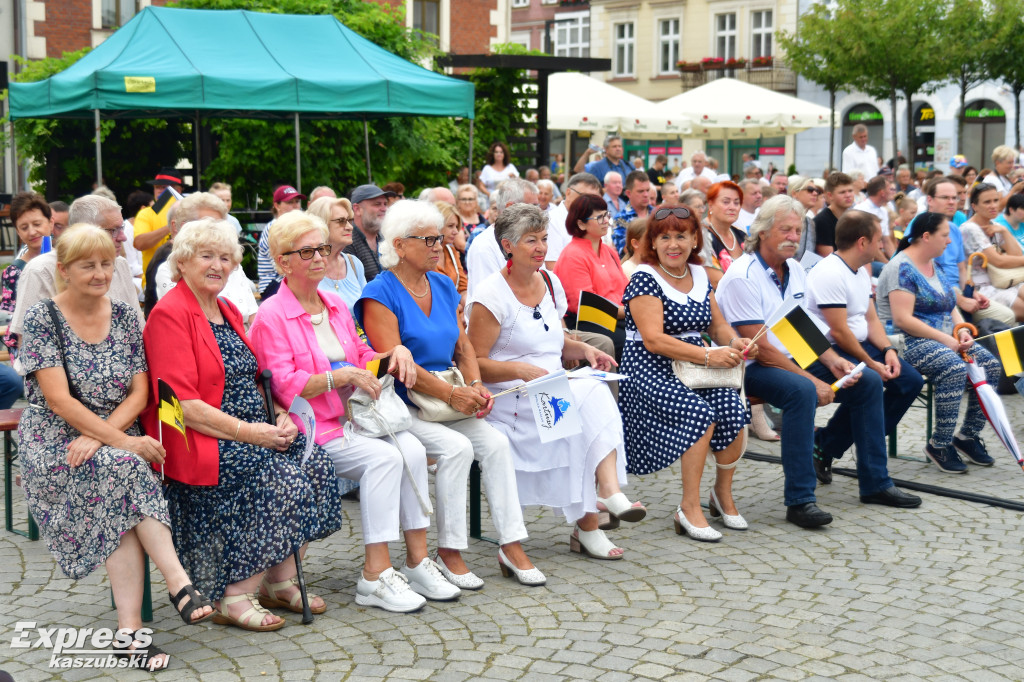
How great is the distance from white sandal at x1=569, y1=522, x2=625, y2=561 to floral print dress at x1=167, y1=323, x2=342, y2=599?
1536 mm

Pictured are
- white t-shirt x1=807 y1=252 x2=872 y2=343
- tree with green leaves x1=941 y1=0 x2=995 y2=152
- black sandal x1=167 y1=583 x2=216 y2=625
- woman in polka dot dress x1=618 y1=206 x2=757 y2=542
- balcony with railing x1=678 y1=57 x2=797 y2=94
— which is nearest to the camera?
black sandal x1=167 y1=583 x2=216 y2=625

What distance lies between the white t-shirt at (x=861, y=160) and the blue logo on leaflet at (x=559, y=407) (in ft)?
43.6

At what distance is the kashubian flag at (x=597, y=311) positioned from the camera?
634 centimetres

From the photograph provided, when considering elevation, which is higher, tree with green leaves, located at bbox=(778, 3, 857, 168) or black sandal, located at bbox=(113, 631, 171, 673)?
tree with green leaves, located at bbox=(778, 3, 857, 168)

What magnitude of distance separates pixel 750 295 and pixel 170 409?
3.29 metres

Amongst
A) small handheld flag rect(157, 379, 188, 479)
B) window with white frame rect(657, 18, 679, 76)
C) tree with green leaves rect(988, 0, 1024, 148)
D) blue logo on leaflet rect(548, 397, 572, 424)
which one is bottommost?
blue logo on leaflet rect(548, 397, 572, 424)

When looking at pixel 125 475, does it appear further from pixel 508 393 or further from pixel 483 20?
pixel 483 20

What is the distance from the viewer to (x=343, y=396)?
501 cm

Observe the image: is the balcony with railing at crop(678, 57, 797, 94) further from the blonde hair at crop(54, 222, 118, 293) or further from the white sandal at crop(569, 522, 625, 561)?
the blonde hair at crop(54, 222, 118, 293)

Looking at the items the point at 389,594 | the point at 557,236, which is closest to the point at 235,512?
the point at 389,594

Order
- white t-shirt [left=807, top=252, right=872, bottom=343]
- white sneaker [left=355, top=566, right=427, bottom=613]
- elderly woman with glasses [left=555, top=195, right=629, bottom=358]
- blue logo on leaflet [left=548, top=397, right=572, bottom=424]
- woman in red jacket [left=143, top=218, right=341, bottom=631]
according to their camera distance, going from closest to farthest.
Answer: woman in red jacket [left=143, top=218, right=341, bottom=631] < white sneaker [left=355, top=566, right=427, bottom=613] < blue logo on leaflet [left=548, top=397, right=572, bottom=424] < white t-shirt [left=807, top=252, right=872, bottom=343] < elderly woman with glasses [left=555, top=195, right=629, bottom=358]

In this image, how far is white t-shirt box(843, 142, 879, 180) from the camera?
1745 centimetres

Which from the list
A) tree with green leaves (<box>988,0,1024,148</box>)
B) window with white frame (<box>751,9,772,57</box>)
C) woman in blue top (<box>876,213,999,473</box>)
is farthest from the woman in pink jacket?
window with white frame (<box>751,9,772,57</box>)

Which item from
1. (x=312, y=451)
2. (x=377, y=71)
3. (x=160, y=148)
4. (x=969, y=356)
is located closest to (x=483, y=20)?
(x=160, y=148)
